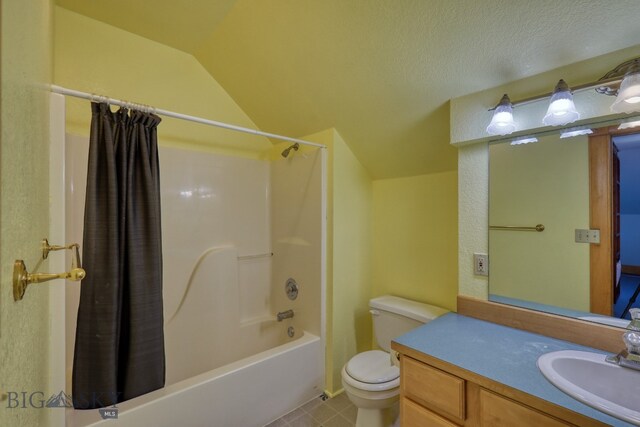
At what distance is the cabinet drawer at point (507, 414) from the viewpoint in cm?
80

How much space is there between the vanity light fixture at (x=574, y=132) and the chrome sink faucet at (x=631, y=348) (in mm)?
751

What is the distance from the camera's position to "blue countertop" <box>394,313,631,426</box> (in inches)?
32.6

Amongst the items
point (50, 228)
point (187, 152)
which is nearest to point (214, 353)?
point (50, 228)

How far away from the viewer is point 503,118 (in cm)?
124

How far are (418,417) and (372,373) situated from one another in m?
0.49

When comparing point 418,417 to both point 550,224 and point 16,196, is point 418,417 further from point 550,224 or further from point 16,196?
point 16,196

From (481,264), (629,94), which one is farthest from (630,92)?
(481,264)

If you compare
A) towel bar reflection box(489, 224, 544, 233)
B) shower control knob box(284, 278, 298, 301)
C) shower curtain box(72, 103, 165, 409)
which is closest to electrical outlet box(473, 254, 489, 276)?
towel bar reflection box(489, 224, 544, 233)

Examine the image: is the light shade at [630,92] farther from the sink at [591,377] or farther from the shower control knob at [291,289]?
the shower control knob at [291,289]

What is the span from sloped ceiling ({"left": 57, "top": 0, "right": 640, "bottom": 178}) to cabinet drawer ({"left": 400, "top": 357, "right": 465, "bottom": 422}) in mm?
1291

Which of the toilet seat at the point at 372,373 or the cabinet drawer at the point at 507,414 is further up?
the cabinet drawer at the point at 507,414

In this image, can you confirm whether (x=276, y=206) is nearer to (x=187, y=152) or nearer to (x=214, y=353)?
(x=187, y=152)

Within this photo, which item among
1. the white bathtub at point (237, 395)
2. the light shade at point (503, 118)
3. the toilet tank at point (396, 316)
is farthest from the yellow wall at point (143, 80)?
the light shade at point (503, 118)

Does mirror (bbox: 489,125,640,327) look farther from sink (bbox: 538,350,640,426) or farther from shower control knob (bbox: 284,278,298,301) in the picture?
shower control knob (bbox: 284,278,298,301)
